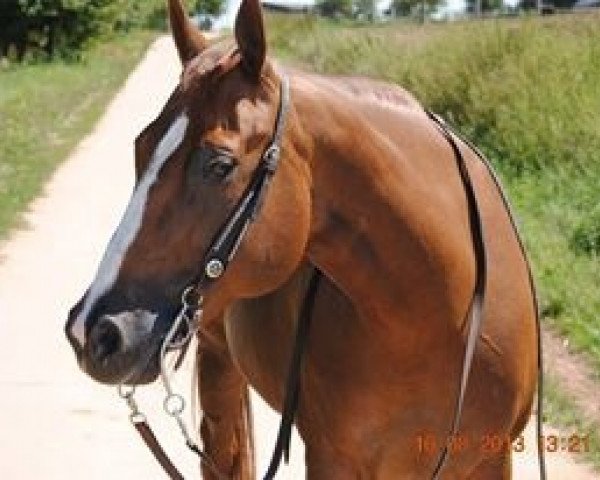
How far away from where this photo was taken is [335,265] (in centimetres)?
227

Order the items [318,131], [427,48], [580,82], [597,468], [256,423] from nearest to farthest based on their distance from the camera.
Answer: [318,131] < [597,468] < [256,423] < [580,82] < [427,48]

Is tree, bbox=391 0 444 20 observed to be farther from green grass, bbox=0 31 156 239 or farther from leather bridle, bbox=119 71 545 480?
leather bridle, bbox=119 71 545 480

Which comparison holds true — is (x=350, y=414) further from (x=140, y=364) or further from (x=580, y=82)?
(x=580, y=82)

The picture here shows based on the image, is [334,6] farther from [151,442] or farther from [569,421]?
[151,442]

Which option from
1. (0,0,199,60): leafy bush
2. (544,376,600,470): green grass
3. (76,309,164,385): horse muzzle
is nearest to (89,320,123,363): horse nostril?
(76,309,164,385): horse muzzle

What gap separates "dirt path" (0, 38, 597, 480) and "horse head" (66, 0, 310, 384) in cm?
273

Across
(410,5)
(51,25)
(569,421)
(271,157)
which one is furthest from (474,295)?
(410,5)

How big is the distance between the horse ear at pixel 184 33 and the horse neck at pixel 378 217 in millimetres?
233

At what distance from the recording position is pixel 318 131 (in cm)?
217

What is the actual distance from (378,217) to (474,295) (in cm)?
31

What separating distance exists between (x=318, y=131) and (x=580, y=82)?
8610 mm

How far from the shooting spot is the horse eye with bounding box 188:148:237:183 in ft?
6.55

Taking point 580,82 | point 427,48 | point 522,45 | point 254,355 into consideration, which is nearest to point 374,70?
point 427,48
